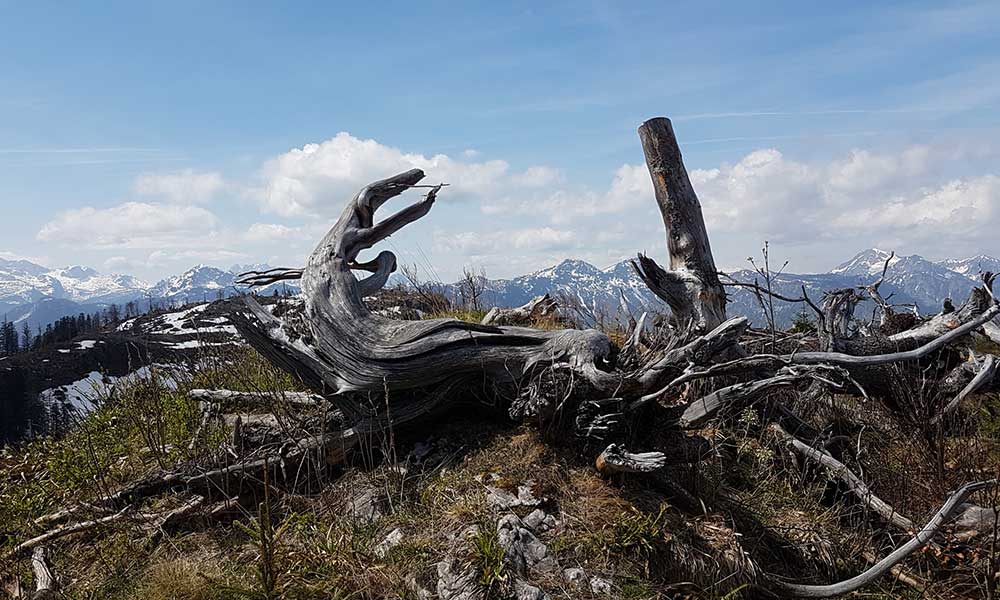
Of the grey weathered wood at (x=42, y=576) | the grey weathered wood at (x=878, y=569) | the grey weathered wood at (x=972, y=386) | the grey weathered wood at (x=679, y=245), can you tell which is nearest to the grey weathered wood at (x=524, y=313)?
the grey weathered wood at (x=679, y=245)

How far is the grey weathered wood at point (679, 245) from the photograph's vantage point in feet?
22.0

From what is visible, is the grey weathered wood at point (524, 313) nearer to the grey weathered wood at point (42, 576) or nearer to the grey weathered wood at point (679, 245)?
the grey weathered wood at point (679, 245)

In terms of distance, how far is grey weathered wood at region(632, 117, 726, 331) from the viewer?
22.0 ft

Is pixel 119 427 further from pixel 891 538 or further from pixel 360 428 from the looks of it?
pixel 891 538

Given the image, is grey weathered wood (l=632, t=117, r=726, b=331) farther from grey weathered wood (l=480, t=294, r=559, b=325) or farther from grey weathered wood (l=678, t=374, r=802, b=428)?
grey weathered wood (l=480, t=294, r=559, b=325)

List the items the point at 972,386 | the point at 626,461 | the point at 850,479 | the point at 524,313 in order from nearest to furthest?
the point at 626,461, the point at 850,479, the point at 972,386, the point at 524,313

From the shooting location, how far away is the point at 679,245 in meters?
6.83

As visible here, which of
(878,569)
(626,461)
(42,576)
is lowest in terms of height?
(878,569)

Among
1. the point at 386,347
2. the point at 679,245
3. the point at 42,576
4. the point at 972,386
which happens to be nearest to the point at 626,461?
the point at 386,347

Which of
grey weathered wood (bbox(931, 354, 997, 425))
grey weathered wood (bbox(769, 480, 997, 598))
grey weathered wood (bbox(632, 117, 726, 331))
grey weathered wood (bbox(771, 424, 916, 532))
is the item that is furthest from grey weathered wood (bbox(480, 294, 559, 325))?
grey weathered wood (bbox(931, 354, 997, 425))

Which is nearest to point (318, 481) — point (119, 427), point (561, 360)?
point (561, 360)

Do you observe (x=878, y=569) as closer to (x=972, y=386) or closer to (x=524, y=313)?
(x=972, y=386)

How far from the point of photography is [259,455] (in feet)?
17.3

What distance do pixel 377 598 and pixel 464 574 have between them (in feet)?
1.88
